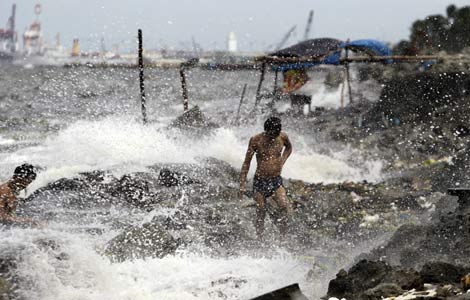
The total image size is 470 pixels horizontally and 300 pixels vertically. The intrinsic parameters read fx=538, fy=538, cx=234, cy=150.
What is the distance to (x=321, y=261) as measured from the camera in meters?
6.67

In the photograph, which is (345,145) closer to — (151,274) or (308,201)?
(308,201)

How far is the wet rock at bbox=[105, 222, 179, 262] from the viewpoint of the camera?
666cm

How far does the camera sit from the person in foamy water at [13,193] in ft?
21.4

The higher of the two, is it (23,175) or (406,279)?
(23,175)

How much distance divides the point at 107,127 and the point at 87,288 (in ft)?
34.0

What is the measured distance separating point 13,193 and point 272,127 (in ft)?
11.4

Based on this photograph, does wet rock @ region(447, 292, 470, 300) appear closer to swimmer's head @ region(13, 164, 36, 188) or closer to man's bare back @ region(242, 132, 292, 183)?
man's bare back @ region(242, 132, 292, 183)

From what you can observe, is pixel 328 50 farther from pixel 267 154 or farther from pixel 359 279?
pixel 359 279

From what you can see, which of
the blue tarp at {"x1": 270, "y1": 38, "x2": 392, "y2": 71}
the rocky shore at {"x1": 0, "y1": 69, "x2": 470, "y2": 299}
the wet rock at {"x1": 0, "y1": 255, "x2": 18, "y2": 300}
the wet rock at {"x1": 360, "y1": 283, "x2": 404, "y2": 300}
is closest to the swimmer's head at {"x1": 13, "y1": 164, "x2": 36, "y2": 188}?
the rocky shore at {"x1": 0, "y1": 69, "x2": 470, "y2": 299}

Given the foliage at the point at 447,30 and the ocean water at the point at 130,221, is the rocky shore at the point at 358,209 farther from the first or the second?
the foliage at the point at 447,30

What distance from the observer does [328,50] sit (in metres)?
17.2

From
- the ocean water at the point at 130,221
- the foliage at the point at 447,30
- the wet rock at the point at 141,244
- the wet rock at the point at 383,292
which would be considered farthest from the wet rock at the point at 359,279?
the foliage at the point at 447,30

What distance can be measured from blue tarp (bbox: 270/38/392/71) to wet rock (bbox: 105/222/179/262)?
30.5 feet

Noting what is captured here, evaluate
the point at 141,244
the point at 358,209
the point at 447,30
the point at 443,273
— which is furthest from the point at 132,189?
the point at 447,30
